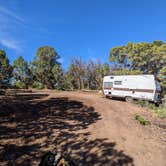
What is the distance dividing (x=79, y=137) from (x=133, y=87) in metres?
10.8

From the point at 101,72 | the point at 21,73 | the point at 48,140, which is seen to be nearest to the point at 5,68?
the point at 21,73

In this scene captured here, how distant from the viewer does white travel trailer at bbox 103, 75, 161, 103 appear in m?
16.2

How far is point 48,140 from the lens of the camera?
7.28 metres

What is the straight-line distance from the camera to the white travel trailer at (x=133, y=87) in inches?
638

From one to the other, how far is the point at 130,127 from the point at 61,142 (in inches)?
174

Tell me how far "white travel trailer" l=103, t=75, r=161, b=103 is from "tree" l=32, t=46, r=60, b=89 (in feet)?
72.9

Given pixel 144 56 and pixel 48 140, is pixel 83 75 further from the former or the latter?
pixel 48 140

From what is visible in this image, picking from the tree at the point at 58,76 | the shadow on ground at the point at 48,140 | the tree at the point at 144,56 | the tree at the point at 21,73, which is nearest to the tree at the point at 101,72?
the tree at the point at 144,56

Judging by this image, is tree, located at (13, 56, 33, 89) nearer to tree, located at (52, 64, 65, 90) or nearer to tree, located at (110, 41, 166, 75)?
tree, located at (52, 64, 65, 90)

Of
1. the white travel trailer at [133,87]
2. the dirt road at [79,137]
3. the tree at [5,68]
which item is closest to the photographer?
the dirt road at [79,137]

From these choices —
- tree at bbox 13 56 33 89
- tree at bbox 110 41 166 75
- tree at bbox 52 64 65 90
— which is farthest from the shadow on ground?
tree at bbox 13 56 33 89

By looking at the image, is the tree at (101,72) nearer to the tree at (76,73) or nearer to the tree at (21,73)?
the tree at (76,73)

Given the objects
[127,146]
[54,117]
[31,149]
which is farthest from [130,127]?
[31,149]

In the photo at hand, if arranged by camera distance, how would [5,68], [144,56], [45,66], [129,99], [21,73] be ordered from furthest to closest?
[45,66] → [21,73] → [5,68] → [144,56] → [129,99]
